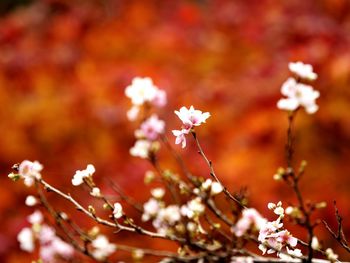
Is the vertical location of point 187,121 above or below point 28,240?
above

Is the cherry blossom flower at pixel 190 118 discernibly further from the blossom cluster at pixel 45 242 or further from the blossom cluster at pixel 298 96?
the blossom cluster at pixel 45 242

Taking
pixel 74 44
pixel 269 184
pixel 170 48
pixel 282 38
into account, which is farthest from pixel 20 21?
pixel 269 184

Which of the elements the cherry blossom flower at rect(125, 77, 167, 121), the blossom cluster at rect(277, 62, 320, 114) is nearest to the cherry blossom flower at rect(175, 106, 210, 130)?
the cherry blossom flower at rect(125, 77, 167, 121)

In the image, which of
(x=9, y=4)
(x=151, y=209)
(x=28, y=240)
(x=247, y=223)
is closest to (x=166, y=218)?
(x=151, y=209)

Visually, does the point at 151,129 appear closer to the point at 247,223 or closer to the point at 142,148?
the point at 142,148

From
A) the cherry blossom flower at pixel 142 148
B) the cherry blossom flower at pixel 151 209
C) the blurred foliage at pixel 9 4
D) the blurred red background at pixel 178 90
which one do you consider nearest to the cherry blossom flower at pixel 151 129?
the cherry blossom flower at pixel 142 148
